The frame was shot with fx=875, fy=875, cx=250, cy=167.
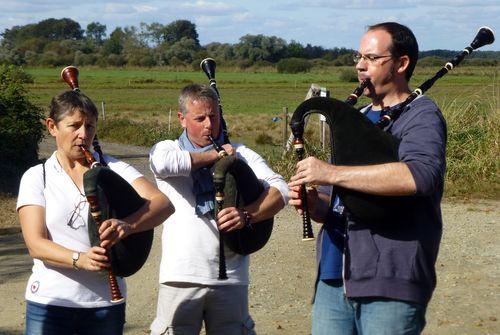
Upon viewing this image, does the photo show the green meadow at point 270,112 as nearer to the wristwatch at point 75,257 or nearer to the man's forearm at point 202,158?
the man's forearm at point 202,158

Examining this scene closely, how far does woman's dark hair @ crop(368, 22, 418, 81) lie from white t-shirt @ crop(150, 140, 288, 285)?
39.5 inches

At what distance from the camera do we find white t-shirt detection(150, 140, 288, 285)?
4219 millimetres

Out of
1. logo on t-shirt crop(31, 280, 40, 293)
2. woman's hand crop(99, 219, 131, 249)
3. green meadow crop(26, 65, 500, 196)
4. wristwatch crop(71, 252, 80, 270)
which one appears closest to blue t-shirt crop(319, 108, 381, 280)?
woman's hand crop(99, 219, 131, 249)

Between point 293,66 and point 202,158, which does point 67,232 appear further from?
point 293,66

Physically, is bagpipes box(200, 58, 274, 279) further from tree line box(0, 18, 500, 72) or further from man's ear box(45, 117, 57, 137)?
tree line box(0, 18, 500, 72)

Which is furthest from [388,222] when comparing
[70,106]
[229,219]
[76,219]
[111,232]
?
[70,106]

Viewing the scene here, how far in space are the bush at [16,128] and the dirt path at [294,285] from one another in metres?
4.21

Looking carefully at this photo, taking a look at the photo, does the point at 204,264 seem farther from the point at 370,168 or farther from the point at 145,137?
the point at 145,137

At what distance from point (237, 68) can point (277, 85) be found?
23709 mm

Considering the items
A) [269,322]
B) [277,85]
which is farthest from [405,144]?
[277,85]

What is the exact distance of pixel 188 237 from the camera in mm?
Result: 4270

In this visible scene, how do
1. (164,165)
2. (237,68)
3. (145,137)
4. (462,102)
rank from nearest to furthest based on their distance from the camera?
1. (164,165)
2. (462,102)
3. (145,137)
4. (237,68)

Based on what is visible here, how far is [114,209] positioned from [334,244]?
0.94 m

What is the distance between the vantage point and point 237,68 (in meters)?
97.2
